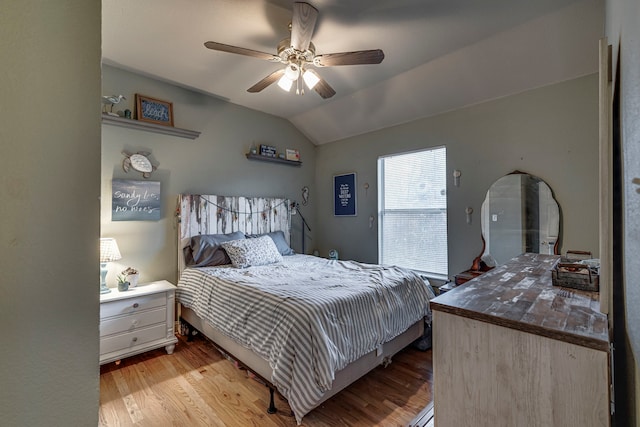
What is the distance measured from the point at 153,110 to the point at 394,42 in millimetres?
2603

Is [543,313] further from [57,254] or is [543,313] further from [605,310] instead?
[57,254]

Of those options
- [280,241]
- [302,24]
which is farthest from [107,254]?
[302,24]

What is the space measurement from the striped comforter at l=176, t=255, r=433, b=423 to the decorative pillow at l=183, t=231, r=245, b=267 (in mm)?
168

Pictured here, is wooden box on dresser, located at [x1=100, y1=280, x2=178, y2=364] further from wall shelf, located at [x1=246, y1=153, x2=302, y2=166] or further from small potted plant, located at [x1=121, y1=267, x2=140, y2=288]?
wall shelf, located at [x1=246, y1=153, x2=302, y2=166]

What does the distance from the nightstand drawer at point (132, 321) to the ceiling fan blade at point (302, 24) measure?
263 cm

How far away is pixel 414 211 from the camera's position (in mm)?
3680

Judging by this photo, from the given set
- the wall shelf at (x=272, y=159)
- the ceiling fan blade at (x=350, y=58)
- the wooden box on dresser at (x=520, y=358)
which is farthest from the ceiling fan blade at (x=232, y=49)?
the wooden box on dresser at (x=520, y=358)

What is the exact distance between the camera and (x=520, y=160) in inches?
110

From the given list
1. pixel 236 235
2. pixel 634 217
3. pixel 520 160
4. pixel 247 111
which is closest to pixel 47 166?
pixel 634 217

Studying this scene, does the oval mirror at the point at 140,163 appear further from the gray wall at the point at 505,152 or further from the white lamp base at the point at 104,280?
the gray wall at the point at 505,152

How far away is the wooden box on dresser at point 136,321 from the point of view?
92.1 inches

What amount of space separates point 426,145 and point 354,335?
256cm

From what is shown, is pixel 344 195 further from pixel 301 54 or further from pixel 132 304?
pixel 132 304

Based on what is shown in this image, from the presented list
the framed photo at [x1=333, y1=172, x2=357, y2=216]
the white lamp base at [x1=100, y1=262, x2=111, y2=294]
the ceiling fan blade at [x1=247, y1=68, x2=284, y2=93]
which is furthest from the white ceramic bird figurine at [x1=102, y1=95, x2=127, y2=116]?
the framed photo at [x1=333, y1=172, x2=357, y2=216]
